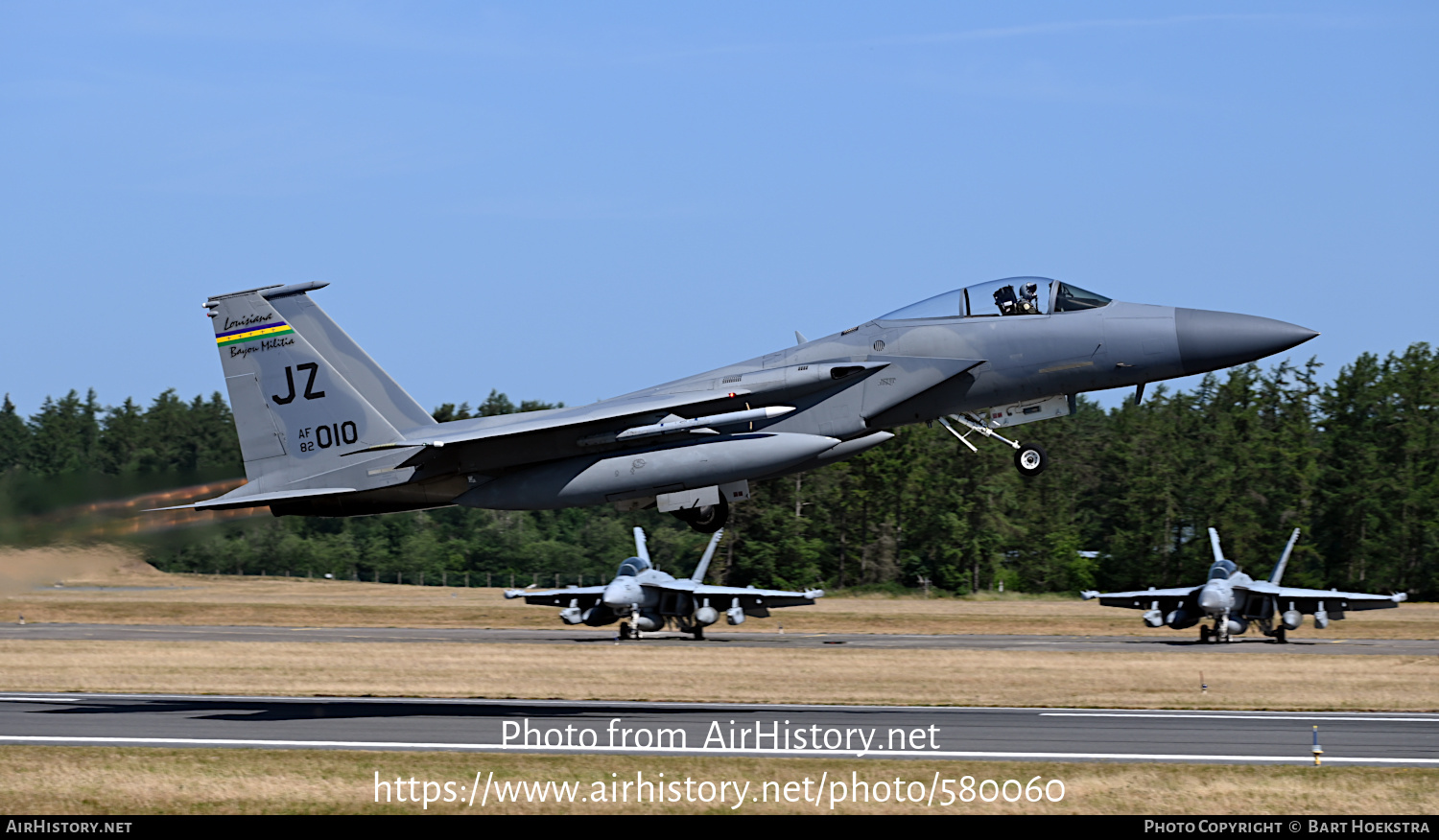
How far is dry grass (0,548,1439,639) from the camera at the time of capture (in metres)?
53.7

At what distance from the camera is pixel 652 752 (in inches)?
824

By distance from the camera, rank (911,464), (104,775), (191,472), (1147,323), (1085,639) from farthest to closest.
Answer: (911,464) → (1085,639) → (191,472) → (104,775) → (1147,323)

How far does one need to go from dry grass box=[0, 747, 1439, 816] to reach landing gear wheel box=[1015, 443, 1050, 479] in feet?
13.4

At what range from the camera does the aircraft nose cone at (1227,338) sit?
16672 mm

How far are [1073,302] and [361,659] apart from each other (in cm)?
2648

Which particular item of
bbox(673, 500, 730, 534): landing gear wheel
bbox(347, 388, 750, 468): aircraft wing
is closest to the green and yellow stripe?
bbox(347, 388, 750, 468): aircraft wing

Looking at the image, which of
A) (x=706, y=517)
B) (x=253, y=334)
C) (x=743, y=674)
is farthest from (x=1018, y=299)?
(x=743, y=674)

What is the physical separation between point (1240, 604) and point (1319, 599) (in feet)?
10.8

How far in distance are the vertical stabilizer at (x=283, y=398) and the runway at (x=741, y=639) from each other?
23.0 metres

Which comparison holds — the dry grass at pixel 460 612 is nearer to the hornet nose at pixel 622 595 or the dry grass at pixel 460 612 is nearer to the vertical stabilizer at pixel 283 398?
the hornet nose at pixel 622 595

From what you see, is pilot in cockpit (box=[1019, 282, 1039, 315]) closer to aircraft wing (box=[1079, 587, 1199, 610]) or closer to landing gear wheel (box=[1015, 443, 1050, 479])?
landing gear wheel (box=[1015, 443, 1050, 479])
